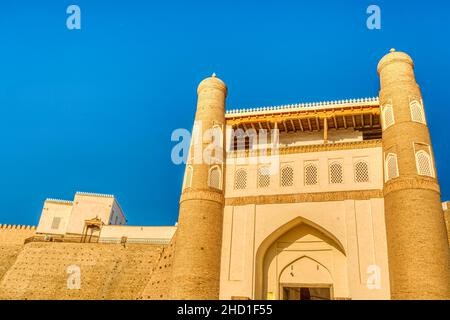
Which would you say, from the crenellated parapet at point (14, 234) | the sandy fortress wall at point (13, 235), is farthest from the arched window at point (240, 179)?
the crenellated parapet at point (14, 234)

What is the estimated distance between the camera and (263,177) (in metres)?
20.1

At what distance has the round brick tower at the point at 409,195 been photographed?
1519 cm

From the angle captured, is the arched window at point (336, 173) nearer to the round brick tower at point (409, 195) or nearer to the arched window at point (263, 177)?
the round brick tower at point (409, 195)

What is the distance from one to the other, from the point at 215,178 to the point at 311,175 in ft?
14.9

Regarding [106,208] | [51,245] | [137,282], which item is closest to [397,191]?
[137,282]

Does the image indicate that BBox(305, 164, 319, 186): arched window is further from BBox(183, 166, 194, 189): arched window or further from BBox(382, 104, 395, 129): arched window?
BBox(183, 166, 194, 189): arched window

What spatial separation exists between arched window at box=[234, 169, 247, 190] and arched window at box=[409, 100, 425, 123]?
312 inches

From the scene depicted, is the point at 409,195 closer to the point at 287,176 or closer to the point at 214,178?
the point at 287,176

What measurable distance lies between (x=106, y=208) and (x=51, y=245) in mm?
8089

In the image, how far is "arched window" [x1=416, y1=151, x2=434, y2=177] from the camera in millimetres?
16895

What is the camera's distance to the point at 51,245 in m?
30.2

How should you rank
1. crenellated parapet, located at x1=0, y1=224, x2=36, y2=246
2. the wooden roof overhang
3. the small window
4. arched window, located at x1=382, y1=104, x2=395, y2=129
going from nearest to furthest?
1. arched window, located at x1=382, y1=104, x2=395, y2=129
2. the wooden roof overhang
3. crenellated parapet, located at x1=0, y1=224, x2=36, y2=246
4. the small window

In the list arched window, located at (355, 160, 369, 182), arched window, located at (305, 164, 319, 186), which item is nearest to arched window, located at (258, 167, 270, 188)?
arched window, located at (305, 164, 319, 186)
